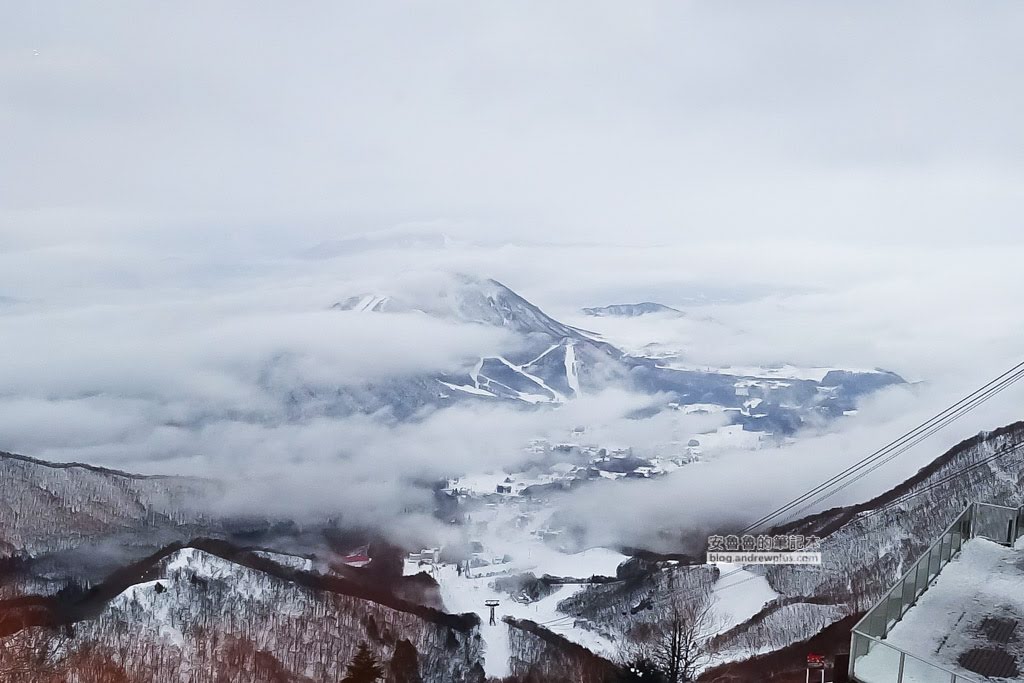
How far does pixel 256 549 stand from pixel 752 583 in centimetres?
622

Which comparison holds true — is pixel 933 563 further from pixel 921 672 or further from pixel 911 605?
pixel 921 672

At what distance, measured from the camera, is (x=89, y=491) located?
9852 mm

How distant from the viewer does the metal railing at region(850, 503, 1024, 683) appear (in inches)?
201

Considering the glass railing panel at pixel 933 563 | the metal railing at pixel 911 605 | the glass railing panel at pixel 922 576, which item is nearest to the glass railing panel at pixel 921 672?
the metal railing at pixel 911 605

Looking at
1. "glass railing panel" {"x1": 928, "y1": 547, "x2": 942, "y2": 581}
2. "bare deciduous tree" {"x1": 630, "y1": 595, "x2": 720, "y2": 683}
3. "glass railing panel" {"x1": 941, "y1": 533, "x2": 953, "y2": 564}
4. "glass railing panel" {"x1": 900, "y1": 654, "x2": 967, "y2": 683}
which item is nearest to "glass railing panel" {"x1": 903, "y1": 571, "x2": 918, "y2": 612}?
"glass railing panel" {"x1": 928, "y1": 547, "x2": 942, "y2": 581}

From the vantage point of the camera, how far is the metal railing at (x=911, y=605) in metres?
5.11

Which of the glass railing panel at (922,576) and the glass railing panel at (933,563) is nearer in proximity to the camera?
the glass railing panel at (922,576)

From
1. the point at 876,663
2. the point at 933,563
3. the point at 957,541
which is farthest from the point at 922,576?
the point at 876,663

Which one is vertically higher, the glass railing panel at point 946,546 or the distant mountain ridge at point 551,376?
the distant mountain ridge at point 551,376

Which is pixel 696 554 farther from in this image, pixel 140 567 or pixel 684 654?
pixel 140 567

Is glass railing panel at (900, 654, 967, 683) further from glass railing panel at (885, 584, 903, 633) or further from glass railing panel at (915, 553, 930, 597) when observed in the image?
glass railing panel at (915, 553, 930, 597)

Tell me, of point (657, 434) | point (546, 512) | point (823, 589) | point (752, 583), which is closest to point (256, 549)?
point (546, 512)

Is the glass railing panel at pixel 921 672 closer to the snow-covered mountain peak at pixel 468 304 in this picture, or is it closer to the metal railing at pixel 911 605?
the metal railing at pixel 911 605

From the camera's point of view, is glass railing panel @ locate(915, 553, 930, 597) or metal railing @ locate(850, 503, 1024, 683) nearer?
metal railing @ locate(850, 503, 1024, 683)
